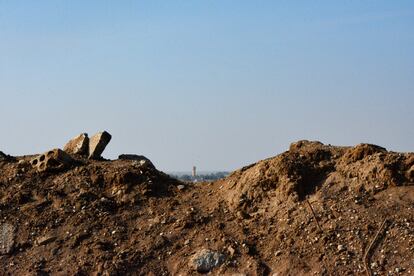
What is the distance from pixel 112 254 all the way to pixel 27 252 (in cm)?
166

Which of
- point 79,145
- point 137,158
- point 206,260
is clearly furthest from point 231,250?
point 79,145

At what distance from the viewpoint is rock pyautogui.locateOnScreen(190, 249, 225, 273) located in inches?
512

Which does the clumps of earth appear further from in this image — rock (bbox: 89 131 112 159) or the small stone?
rock (bbox: 89 131 112 159)

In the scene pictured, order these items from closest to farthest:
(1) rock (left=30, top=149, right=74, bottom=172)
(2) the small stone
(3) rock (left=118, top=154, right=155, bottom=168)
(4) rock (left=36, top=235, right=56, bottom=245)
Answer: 1. (2) the small stone
2. (4) rock (left=36, top=235, right=56, bottom=245)
3. (1) rock (left=30, top=149, right=74, bottom=172)
4. (3) rock (left=118, top=154, right=155, bottom=168)

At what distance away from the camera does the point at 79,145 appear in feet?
56.5

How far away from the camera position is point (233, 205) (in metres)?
14.5

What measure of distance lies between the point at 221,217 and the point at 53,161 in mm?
4046

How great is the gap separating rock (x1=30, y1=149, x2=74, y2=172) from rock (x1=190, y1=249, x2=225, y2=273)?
14.0 feet

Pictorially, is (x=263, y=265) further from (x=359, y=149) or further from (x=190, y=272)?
(x=359, y=149)

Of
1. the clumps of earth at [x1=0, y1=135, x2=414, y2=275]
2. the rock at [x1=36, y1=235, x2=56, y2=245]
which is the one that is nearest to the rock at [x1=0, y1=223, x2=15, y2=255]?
the clumps of earth at [x1=0, y1=135, x2=414, y2=275]

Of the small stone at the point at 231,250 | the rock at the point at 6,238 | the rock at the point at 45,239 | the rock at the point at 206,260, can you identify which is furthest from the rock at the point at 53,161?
the small stone at the point at 231,250

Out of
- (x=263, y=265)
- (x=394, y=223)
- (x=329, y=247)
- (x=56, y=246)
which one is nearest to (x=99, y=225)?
(x=56, y=246)

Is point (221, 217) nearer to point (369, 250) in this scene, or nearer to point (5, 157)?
point (369, 250)

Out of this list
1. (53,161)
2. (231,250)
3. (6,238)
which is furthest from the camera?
(53,161)
